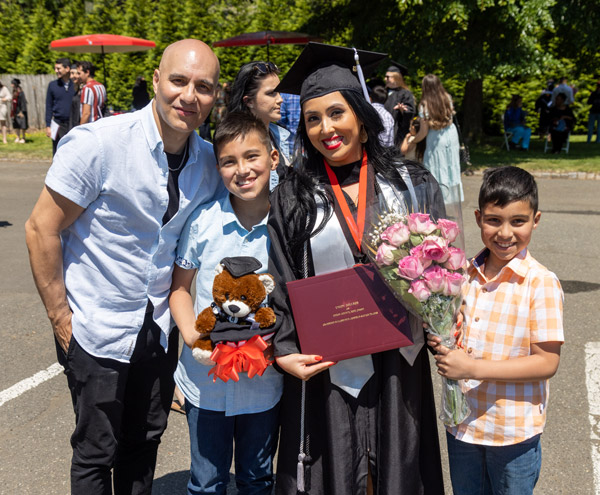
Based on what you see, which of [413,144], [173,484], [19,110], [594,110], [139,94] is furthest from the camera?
[19,110]

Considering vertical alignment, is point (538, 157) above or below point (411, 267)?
below

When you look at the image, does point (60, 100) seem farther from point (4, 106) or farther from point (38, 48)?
point (38, 48)

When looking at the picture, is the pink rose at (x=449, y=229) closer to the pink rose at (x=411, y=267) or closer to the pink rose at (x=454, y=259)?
the pink rose at (x=454, y=259)

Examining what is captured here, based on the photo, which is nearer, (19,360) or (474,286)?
(474,286)

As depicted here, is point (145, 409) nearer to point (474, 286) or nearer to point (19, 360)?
point (474, 286)

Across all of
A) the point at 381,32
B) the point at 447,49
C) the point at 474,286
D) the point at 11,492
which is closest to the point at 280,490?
the point at 474,286

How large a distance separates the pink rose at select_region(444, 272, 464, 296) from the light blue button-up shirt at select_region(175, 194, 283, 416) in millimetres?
756

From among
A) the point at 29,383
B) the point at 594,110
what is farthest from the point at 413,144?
the point at 594,110

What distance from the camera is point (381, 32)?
15922 mm

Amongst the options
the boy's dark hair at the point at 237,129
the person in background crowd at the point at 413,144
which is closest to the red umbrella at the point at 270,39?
the person in background crowd at the point at 413,144

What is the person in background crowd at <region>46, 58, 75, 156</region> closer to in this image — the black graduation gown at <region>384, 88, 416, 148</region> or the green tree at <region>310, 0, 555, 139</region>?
the black graduation gown at <region>384, 88, 416, 148</region>

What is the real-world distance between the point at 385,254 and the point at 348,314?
29 centimetres

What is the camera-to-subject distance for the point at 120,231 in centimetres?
252

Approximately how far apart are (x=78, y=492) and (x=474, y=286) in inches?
72.7
